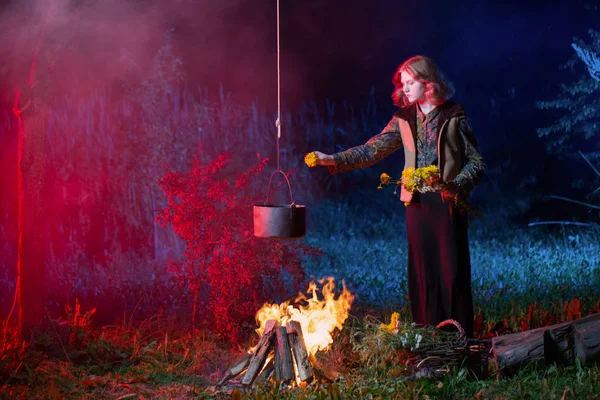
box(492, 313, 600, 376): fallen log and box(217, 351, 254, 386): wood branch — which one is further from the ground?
box(492, 313, 600, 376): fallen log

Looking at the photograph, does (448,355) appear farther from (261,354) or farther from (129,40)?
(129,40)

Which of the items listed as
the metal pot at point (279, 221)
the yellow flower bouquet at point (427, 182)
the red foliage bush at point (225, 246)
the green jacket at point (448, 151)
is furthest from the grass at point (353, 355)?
the green jacket at point (448, 151)

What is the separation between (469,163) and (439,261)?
70 cm

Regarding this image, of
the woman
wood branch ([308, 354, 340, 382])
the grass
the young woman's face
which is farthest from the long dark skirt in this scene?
wood branch ([308, 354, 340, 382])

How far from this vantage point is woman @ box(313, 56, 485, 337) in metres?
4.81

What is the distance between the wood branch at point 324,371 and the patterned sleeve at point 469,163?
1.48 m

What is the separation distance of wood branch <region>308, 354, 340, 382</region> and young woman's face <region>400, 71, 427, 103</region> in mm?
1888

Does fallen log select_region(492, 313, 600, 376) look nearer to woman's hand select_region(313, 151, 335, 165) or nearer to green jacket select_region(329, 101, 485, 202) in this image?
green jacket select_region(329, 101, 485, 202)

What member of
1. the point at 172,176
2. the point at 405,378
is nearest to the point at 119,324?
the point at 172,176

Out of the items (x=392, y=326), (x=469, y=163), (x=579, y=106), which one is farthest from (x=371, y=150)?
(x=579, y=106)

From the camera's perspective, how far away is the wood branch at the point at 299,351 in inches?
181

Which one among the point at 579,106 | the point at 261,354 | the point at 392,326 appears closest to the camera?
the point at 261,354

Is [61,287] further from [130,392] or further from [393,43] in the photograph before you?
[393,43]

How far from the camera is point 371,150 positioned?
5172 mm
